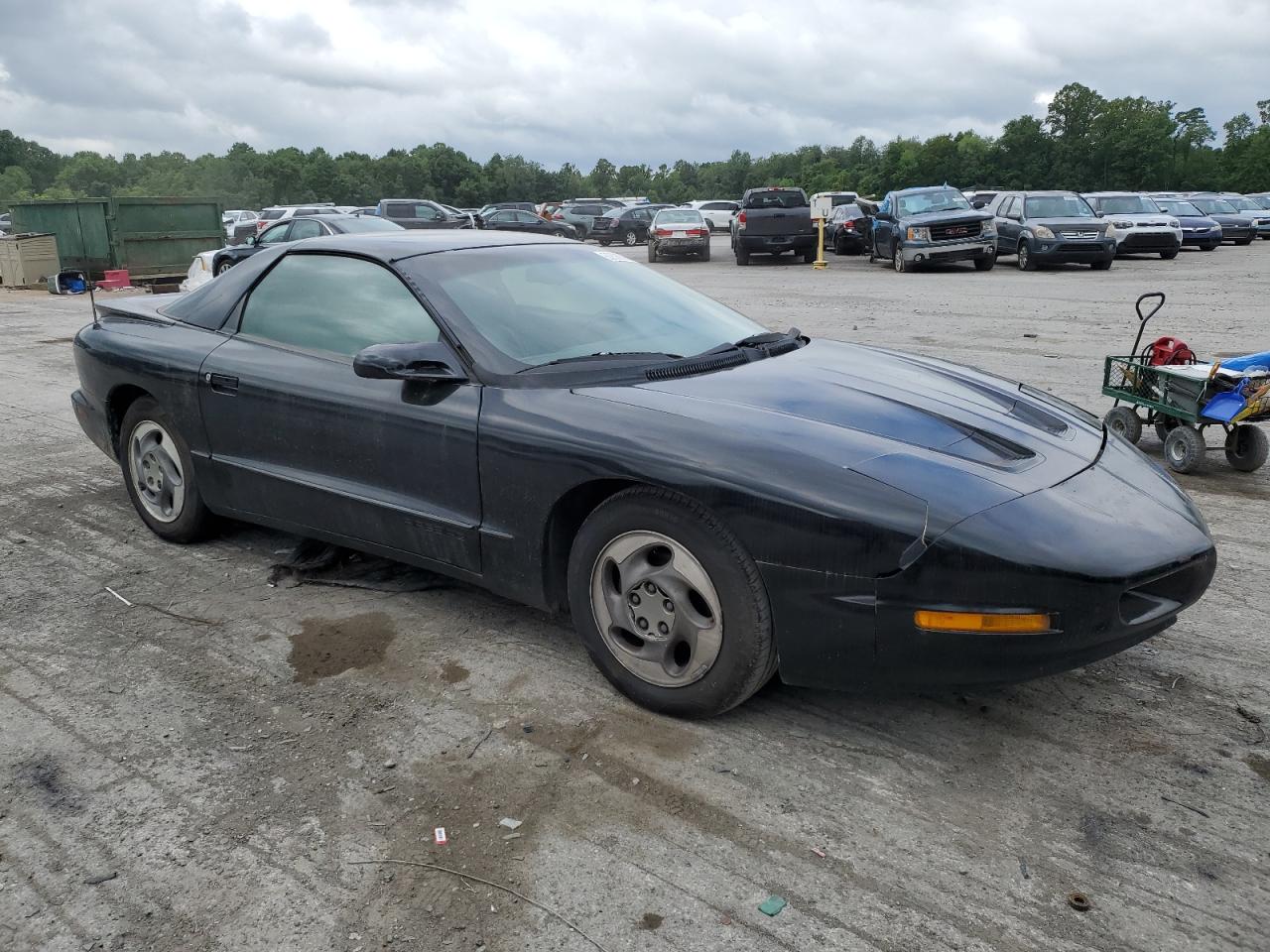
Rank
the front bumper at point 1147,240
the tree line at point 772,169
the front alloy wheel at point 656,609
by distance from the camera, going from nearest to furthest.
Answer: the front alloy wheel at point 656,609 → the front bumper at point 1147,240 → the tree line at point 772,169

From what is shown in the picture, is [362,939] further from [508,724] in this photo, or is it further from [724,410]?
[724,410]

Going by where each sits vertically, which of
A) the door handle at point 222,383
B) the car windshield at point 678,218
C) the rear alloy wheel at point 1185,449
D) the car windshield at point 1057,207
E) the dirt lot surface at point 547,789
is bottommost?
the dirt lot surface at point 547,789

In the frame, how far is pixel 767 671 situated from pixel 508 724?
0.80m

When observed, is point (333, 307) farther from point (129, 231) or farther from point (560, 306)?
point (129, 231)

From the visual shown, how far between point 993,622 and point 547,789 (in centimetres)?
125

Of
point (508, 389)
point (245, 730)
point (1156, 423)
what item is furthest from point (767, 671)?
point (1156, 423)

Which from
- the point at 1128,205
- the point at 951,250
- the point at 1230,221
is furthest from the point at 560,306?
the point at 1230,221

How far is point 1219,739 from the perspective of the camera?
9.82 feet

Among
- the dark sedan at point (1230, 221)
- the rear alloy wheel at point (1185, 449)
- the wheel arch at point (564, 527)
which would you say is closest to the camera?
the wheel arch at point (564, 527)

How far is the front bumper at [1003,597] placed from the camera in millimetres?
2645

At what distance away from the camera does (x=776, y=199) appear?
26.0m

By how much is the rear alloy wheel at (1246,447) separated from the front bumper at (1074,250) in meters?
16.0

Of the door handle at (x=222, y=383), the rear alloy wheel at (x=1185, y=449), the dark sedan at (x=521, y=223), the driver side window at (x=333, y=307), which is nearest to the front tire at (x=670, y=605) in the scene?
the driver side window at (x=333, y=307)

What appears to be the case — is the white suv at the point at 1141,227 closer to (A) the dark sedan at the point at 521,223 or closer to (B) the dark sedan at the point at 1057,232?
(B) the dark sedan at the point at 1057,232
